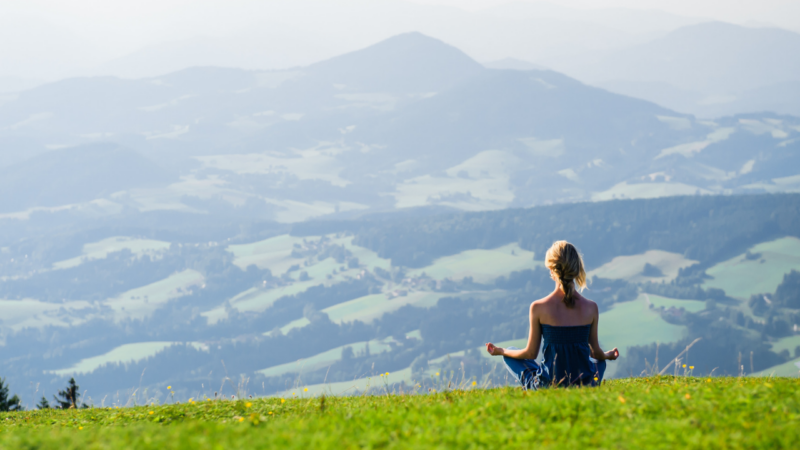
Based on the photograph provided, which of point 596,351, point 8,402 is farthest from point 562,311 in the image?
point 8,402

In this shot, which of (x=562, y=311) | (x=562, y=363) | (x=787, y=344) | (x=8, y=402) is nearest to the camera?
(x=562, y=311)

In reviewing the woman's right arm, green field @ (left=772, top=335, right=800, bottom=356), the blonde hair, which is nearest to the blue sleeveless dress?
the woman's right arm

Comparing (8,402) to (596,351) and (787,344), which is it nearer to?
(596,351)

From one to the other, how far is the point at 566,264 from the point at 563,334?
3.70 feet

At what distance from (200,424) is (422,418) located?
2476 mm

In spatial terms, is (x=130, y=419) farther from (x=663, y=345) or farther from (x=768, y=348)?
(x=768, y=348)

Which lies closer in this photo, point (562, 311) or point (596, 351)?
point (562, 311)

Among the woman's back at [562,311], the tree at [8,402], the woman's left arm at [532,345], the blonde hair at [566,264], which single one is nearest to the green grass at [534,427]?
the woman's left arm at [532,345]

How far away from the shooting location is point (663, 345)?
175750 millimetres

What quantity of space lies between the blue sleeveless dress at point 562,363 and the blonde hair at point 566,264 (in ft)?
2.40

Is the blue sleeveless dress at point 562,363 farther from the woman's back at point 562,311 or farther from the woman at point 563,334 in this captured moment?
the woman's back at point 562,311

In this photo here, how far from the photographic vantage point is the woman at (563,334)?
8.20 metres

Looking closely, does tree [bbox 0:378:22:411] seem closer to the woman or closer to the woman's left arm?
Result: the woman's left arm

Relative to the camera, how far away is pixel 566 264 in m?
8.12
